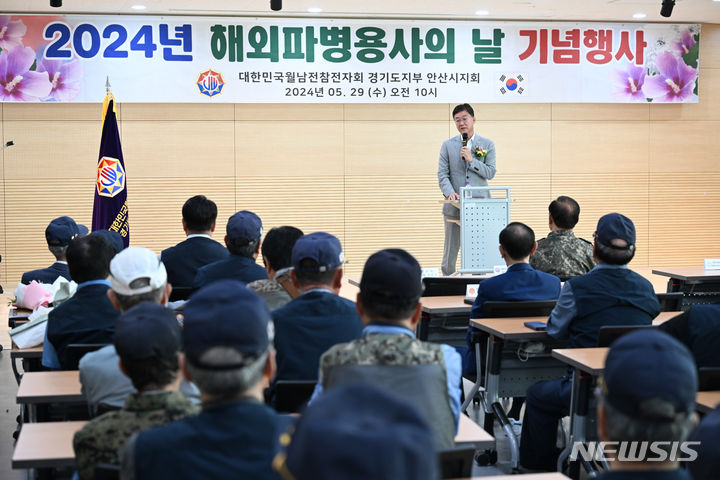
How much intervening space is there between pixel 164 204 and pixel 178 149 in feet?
2.36

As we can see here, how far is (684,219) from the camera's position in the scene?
11289 millimetres

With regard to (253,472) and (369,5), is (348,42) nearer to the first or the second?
(369,5)

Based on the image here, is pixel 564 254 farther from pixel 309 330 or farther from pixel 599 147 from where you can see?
pixel 599 147

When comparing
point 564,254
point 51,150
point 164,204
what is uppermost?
point 51,150

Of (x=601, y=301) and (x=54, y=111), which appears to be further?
(x=54, y=111)

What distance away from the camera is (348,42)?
9.90m

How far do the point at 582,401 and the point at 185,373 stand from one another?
222 centimetres

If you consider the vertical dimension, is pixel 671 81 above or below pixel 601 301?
above

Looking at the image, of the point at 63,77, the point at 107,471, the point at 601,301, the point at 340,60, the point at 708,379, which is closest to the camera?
the point at 107,471

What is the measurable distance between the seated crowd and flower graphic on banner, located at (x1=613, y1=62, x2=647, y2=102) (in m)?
6.89

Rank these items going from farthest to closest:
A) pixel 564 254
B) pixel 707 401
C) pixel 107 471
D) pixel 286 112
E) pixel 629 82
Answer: pixel 629 82 → pixel 286 112 → pixel 564 254 → pixel 707 401 → pixel 107 471

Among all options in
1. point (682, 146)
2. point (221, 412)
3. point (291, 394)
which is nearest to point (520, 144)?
point (682, 146)

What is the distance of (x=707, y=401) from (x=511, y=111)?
8.31m

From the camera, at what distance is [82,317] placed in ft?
11.1
